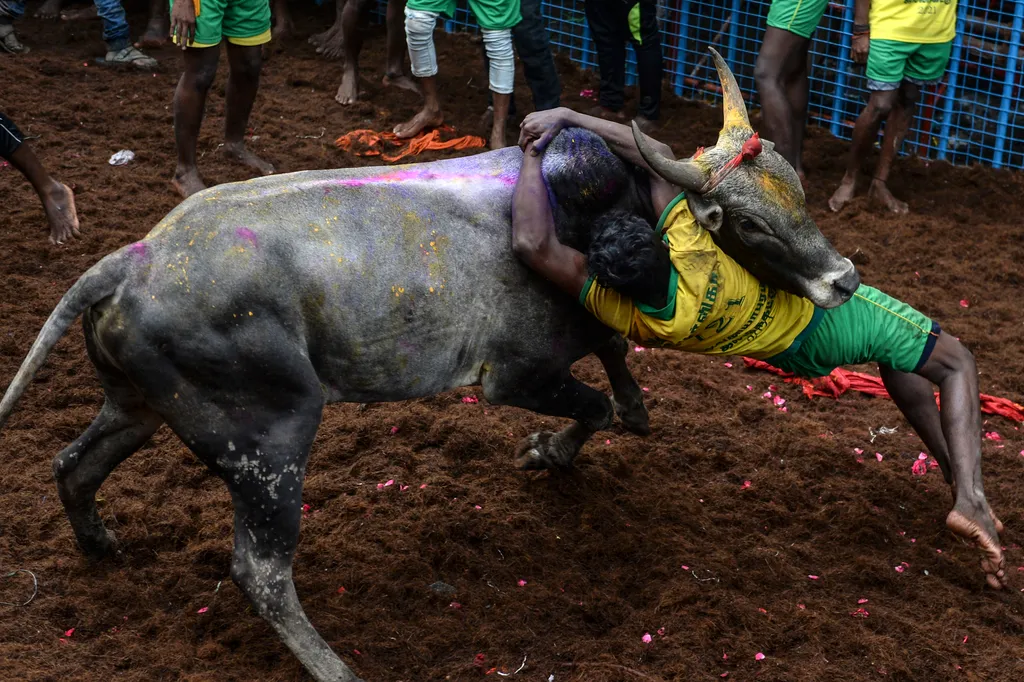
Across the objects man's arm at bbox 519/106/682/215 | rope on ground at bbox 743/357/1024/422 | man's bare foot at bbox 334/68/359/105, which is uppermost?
man's arm at bbox 519/106/682/215

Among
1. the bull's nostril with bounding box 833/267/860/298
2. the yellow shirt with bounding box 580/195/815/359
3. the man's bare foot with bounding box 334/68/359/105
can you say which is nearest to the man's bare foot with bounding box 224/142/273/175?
the man's bare foot with bounding box 334/68/359/105

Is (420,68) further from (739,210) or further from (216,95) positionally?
(739,210)

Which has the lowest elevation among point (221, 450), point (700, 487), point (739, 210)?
point (700, 487)

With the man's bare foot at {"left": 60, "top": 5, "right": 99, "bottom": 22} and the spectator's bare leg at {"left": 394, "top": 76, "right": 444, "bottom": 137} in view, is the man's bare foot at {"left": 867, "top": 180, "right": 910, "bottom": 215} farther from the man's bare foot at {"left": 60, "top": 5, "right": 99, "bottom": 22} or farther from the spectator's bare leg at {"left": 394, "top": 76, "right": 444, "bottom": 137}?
the man's bare foot at {"left": 60, "top": 5, "right": 99, "bottom": 22}

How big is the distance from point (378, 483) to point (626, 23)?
486 centimetres

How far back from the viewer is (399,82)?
8.72 m

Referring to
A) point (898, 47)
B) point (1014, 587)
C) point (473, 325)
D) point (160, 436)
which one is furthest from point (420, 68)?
point (1014, 587)

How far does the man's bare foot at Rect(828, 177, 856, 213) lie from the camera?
727 centimetres

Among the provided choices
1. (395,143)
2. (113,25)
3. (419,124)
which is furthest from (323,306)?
(113,25)

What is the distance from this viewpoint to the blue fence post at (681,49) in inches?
351

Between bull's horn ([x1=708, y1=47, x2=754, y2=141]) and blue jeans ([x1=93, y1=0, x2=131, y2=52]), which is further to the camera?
blue jeans ([x1=93, y1=0, x2=131, y2=52])

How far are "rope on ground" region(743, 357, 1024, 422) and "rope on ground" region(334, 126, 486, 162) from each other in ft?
10.1

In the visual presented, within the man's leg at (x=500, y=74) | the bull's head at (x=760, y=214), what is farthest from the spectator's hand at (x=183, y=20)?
the bull's head at (x=760, y=214)

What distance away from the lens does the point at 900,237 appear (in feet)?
22.6
